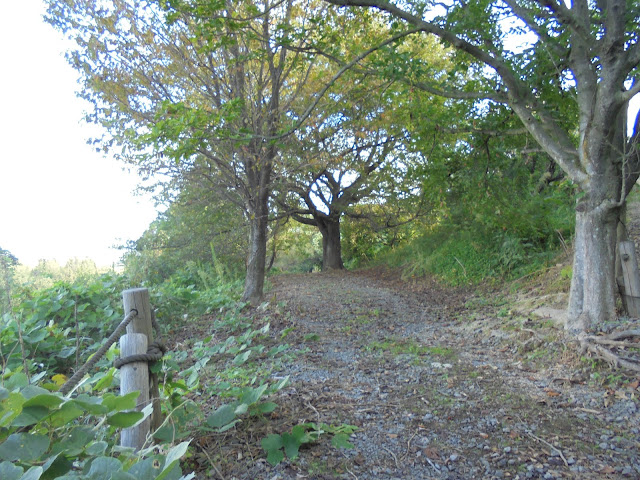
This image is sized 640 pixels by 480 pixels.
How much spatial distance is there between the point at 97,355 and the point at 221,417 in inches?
33.2

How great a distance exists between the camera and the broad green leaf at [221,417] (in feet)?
9.04

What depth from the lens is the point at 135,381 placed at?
252 cm

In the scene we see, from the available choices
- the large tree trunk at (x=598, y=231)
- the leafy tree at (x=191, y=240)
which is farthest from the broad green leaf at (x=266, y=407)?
the leafy tree at (x=191, y=240)

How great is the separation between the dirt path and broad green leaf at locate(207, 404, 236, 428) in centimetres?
25

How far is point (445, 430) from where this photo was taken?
338 centimetres

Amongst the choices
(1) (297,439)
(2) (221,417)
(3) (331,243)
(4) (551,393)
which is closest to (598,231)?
(4) (551,393)

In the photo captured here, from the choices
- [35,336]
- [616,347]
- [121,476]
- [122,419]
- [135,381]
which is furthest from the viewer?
[35,336]

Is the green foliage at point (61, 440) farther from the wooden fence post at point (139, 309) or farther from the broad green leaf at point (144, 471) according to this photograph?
the wooden fence post at point (139, 309)

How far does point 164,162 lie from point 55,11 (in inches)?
114

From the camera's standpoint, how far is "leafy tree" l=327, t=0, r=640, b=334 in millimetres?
5141

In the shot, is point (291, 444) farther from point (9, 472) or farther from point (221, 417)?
point (9, 472)

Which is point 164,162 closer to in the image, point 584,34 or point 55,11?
point 55,11

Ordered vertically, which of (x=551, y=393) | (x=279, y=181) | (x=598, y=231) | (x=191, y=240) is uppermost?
(x=279, y=181)

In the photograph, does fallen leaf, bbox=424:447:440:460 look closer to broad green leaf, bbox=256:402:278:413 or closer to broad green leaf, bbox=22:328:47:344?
broad green leaf, bbox=256:402:278:413
